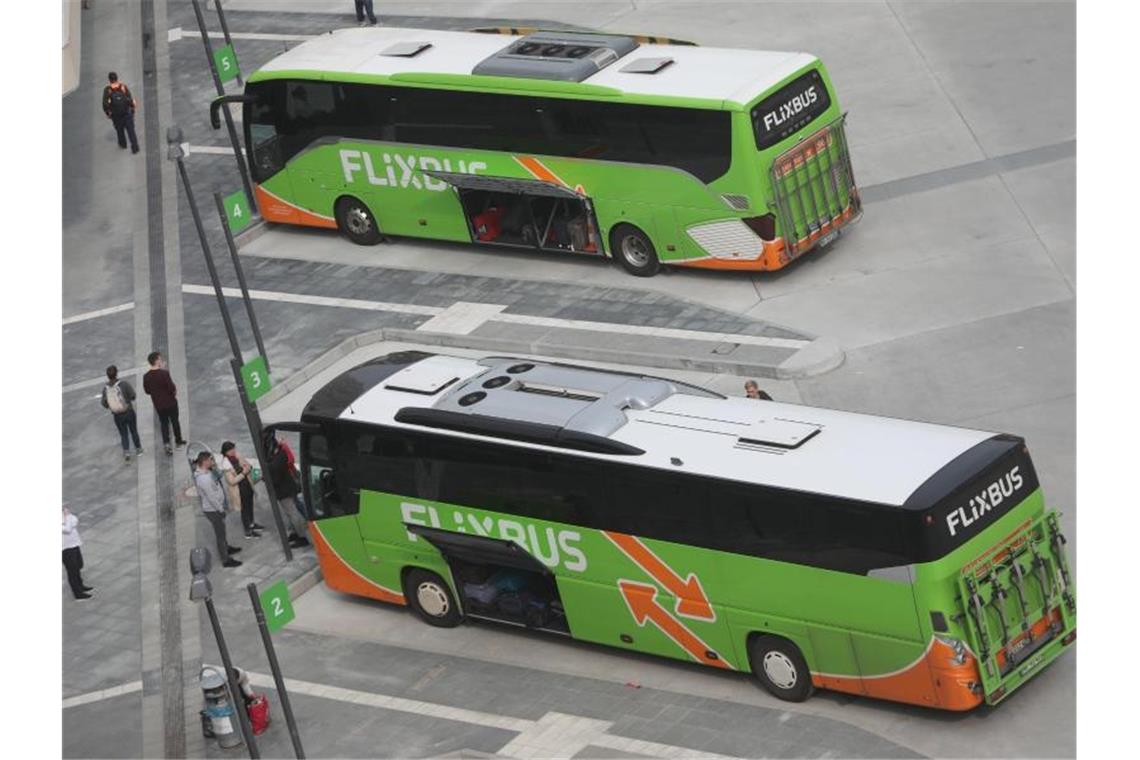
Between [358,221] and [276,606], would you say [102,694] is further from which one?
[358,221]

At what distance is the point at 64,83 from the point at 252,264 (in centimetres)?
436

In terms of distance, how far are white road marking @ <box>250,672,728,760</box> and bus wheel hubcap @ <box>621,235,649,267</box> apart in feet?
39.8

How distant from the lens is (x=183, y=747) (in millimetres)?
28484

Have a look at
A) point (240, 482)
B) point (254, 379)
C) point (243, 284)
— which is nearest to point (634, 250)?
point (243, 284)

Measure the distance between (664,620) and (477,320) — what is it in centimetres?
1136

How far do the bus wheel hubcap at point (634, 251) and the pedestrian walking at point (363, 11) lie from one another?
46.4 ft

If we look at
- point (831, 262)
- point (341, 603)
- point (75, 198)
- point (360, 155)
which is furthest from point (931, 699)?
point (75, 198)

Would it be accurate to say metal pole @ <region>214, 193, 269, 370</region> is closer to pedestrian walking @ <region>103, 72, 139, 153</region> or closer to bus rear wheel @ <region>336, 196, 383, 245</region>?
bus rear wheel @ <region>336, 196, 383, 245</region>

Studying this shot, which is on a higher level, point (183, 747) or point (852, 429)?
point (852, 429)

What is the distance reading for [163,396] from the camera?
3506 cm

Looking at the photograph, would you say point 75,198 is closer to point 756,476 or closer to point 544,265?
point 544,265

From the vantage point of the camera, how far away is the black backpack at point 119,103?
155 feet

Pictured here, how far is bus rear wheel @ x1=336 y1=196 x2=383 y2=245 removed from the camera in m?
42.2

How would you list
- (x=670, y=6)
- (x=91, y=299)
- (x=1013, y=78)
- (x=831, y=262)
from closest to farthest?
(x=831, y=262)
(x=91, y=299)
(x=1013, y=78)
(x=670, y=6)
